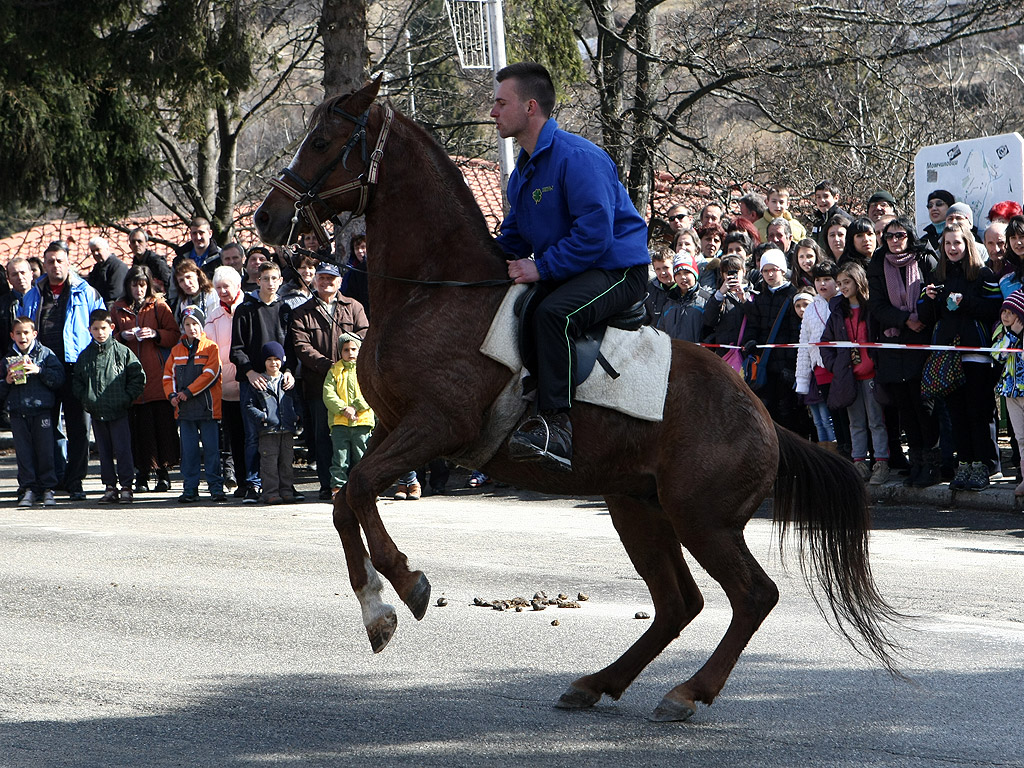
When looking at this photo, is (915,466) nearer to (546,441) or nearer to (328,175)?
(546,441)

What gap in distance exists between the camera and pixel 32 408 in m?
13.8

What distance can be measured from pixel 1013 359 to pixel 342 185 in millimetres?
7226

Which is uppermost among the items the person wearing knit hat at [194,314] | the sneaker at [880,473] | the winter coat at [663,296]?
the person wearing knit hat at [194,314]

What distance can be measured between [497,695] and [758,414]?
1.75m

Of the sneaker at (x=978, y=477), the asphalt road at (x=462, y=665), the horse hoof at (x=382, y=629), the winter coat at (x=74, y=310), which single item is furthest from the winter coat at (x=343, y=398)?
the horse hoof at (x=382, y=629)

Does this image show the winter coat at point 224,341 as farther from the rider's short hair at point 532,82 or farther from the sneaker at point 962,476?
the rider's short hair at point 532,82

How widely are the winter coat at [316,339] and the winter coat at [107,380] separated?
1.90 m

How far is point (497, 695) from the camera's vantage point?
586 centimetres

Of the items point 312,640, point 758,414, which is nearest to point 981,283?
point 758,414

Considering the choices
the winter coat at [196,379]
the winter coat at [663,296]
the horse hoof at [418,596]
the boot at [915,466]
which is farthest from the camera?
the winter coat at [663,296]

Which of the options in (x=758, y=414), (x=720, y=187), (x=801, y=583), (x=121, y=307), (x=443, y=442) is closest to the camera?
(x=443, y=442)

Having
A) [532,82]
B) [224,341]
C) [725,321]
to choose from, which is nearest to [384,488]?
[532,82]

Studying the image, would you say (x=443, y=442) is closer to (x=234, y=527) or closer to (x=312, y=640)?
(x=312, y=640)

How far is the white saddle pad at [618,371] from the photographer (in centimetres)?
559
